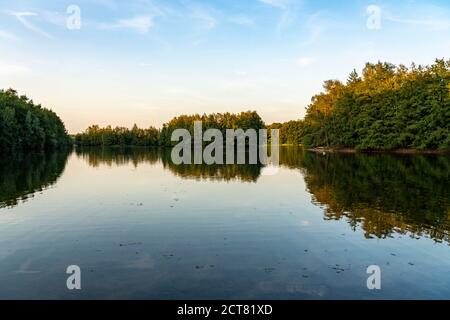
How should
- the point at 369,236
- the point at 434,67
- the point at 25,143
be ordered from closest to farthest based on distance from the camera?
1. the point at 369,236
2. the point at 434,67
3. the point at 25,143

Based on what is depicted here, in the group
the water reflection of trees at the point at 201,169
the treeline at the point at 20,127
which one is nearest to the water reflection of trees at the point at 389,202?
the water reflection of trees at the point at 201,169

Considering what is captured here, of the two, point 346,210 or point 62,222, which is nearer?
point 62,222

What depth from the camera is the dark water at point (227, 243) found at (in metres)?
10.7

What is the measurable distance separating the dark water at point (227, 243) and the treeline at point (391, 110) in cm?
5387

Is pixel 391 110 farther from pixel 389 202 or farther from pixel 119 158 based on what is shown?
pixel 389 202

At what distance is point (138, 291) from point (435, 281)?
28.1ft

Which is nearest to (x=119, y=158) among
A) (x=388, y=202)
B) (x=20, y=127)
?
(x=20, y=127)

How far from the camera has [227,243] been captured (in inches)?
599

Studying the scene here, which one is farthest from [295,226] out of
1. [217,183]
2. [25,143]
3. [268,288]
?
[25,143]

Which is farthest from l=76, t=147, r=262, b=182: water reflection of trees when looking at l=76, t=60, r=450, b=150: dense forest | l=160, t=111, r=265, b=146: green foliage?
l=160, t=111, r=265, b=146: green foliage

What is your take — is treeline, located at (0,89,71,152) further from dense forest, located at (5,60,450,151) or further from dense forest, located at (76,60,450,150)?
dense forest, located at (76,60,450,150)

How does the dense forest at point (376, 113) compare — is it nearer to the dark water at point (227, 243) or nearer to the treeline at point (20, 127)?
the treeline at point (20, 127)

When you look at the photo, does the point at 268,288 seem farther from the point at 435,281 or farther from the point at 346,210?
the point at 346,210

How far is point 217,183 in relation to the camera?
34.6 metres
